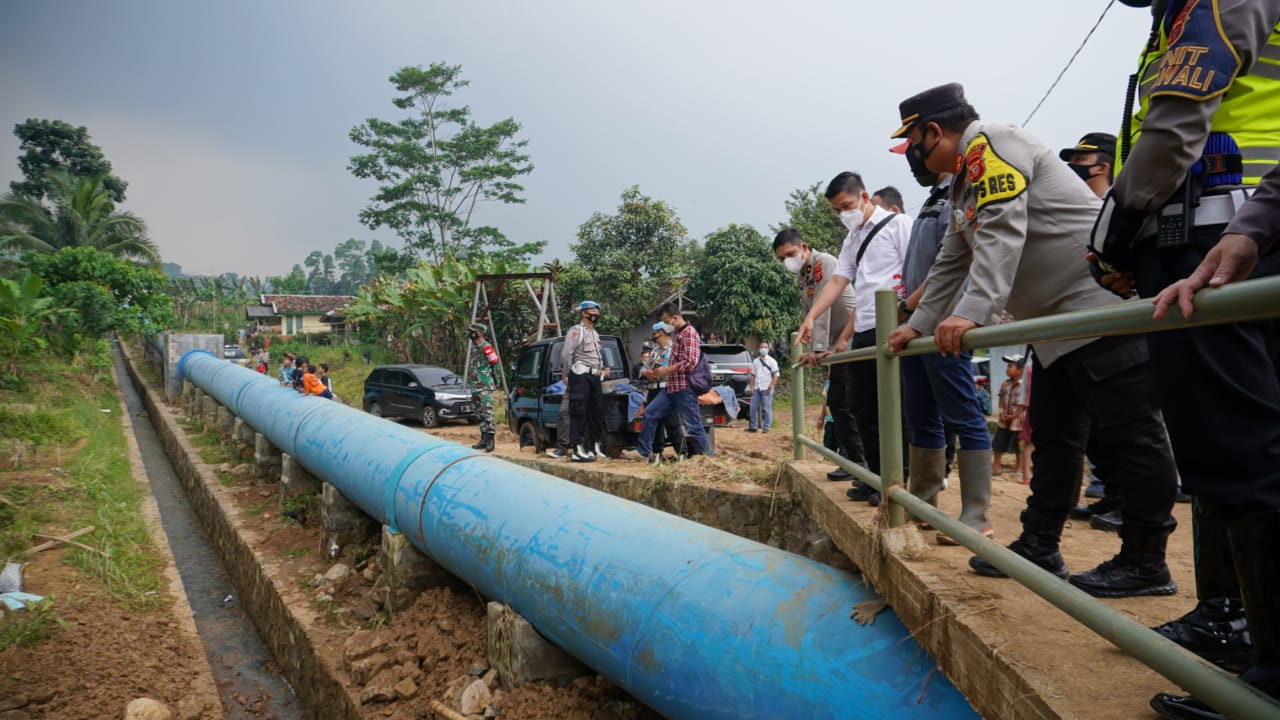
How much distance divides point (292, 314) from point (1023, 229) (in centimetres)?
4586

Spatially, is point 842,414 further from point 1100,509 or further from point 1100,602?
point 1100,602

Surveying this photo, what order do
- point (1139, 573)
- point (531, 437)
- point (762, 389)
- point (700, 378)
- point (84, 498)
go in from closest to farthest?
point (1139, 573) < point (700, 378) < point (84, 498) < point (531, 437) < point (762, 389)

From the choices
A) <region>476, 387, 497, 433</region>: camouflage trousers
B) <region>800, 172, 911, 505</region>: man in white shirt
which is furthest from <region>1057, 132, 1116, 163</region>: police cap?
<region>476, 387, 497, 433</region>: camouflage trousers

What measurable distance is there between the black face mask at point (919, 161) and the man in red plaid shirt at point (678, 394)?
3.72 m

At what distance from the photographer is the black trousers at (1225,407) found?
4.21 feet

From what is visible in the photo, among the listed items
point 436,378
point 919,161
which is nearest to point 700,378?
point 919,161

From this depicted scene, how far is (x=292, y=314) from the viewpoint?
42062mm

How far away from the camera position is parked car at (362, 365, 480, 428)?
13.6m

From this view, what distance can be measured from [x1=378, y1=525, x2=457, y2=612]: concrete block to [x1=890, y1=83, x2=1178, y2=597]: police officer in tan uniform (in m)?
3.35

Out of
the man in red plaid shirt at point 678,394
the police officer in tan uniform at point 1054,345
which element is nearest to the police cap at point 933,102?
the police officer in tan uniform at point 1054,345

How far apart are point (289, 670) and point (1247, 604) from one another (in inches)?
214

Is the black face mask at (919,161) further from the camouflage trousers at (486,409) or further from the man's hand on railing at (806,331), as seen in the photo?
the camouflage trousers at (486,409)

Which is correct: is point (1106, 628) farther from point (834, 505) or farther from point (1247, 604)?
point (834, 505)

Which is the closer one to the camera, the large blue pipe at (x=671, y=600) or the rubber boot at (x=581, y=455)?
the large blue pipe at (x=671, y=600)
